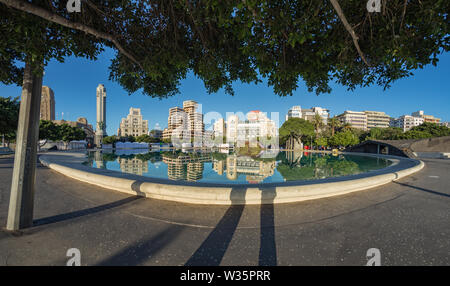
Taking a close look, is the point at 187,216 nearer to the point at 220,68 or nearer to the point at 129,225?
the point at 129,225

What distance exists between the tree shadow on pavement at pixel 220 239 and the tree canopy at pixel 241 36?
137 inches

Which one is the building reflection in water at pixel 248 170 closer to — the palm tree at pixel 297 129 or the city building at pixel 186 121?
the palm tree at pixel 297 129

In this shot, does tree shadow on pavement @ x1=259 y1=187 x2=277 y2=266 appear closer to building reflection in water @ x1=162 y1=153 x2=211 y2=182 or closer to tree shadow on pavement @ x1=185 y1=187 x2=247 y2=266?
tree shadow on pavement @ x1=185 y1=187 x2=247 y2=266

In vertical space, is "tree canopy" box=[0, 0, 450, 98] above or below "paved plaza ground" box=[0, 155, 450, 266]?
above

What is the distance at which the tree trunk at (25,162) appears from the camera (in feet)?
9.32

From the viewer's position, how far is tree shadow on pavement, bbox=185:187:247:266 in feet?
6.93

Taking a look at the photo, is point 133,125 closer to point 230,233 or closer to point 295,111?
point 295,111

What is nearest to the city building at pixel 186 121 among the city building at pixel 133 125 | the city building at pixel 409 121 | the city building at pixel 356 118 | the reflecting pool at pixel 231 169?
the city building at pixel 133 125

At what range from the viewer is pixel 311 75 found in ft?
13.8

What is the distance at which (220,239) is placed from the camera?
2559mm

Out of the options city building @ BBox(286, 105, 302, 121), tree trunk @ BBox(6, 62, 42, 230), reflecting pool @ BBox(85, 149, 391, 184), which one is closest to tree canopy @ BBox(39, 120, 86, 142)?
reflecting pool @ BBox(85, 149, 391, 184)

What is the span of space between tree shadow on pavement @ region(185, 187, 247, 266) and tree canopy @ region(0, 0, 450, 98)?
3.49m
